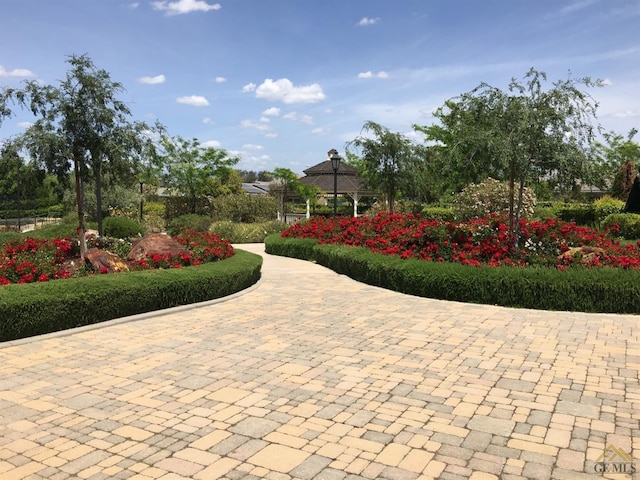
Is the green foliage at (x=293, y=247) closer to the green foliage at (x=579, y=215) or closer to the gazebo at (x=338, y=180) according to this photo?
the gazebo at (x=338, y=180)

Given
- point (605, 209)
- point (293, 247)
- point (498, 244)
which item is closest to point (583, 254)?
point (498, 244)

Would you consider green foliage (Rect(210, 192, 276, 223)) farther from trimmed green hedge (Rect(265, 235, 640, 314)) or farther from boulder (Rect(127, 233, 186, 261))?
trimmed green hedge (Rect(265, 235, 640, 314))

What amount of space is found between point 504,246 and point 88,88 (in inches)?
371

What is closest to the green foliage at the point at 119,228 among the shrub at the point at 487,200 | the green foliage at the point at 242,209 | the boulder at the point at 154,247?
the boulder at the point at 154,247

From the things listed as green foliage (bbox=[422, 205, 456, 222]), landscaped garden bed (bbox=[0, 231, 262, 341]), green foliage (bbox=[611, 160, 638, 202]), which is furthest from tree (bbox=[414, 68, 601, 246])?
green foliage (bbox=[611, 160, 638, 202])

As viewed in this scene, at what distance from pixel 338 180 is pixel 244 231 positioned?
10.2 m

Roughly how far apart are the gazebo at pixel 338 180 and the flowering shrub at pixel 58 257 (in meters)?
18.9

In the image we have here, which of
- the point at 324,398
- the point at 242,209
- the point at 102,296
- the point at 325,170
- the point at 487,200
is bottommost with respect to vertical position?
the point at 324,398

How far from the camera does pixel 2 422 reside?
427 cm

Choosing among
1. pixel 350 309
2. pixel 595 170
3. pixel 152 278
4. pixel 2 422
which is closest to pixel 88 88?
pixel 152 278

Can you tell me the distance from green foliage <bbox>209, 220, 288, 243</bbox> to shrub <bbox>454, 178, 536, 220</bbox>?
877cm

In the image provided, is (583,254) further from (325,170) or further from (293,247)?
(325,170)

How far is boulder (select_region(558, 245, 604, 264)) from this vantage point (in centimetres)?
1032

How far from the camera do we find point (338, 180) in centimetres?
3244
